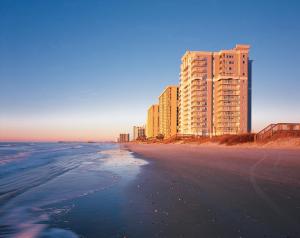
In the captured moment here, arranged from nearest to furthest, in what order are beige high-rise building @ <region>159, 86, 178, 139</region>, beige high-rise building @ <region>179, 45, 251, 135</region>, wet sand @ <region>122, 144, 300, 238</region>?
wet sand @ <region>122, 144, 300, 238</region>
beige high-rise building @ <region>179, 45, 251, 135</region>
beige high-rise building @ <region>159, 86, 178, 139</region>

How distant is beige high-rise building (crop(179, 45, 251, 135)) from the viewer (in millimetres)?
111562

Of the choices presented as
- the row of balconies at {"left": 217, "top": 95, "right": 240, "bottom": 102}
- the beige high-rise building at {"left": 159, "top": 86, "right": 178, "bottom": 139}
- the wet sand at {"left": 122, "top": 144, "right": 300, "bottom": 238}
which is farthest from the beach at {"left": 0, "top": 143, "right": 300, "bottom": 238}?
the beige high-rise building at {"left": 159, "top": 86, "right": 178, "bottom": 139}

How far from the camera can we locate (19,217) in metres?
7.13

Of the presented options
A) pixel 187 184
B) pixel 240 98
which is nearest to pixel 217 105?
pixel 240 98

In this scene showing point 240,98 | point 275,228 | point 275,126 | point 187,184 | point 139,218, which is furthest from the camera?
point 240,98

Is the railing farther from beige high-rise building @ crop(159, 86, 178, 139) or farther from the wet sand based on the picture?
beige high-rise building @ crop(159, 86, 178, 139)

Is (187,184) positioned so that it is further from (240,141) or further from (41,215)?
(240,141)

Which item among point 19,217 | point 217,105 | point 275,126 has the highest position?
point 217,105

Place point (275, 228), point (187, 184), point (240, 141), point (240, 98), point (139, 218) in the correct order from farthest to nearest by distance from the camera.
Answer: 1. point (240, 98)
2. point (240, 141)
3. point (187, 184)
4. point (139, 218)
5. point (275, 228)

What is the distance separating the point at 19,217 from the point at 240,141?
134 ft

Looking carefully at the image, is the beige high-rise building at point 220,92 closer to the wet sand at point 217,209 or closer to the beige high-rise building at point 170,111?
the beige high-rise building at point 170,111

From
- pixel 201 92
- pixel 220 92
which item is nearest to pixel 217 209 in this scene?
pixel 220 92

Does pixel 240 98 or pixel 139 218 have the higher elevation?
pixel 240 98

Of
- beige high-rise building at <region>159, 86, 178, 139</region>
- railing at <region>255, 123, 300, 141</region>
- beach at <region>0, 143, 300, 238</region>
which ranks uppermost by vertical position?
beige high-rise building at <region>159, 86, 178, 139</region>
